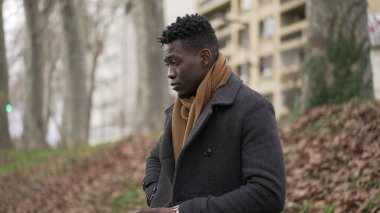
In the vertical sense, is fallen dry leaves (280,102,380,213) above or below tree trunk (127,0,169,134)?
below

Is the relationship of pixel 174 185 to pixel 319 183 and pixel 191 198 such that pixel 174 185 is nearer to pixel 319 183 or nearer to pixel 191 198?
pixel 191 198

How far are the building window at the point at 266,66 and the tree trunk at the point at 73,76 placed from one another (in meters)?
31.2

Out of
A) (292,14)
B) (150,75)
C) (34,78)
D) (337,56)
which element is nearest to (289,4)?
(292,14)

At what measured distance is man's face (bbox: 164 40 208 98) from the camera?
120 inches

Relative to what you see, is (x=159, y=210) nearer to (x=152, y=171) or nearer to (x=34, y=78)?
(x=152, y=171)

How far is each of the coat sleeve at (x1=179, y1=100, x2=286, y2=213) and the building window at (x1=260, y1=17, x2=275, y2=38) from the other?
47701 mm

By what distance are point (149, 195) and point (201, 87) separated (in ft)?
2.61

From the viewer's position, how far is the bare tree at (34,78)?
21891 millimetres

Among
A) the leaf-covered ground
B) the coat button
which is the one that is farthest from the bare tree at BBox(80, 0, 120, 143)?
the coat button

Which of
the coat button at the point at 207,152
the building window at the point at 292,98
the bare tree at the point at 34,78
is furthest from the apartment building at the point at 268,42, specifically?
the coat button at the point at 207,152

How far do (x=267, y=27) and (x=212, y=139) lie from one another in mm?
49025

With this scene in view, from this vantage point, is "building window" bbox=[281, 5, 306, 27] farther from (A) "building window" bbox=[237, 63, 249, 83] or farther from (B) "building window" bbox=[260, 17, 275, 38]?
(A) "building window" bbox=[237, 63, 249, 83]

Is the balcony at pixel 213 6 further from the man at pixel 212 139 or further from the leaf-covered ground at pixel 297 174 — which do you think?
the man at pixel 212 139

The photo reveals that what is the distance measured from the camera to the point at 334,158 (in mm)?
7328
